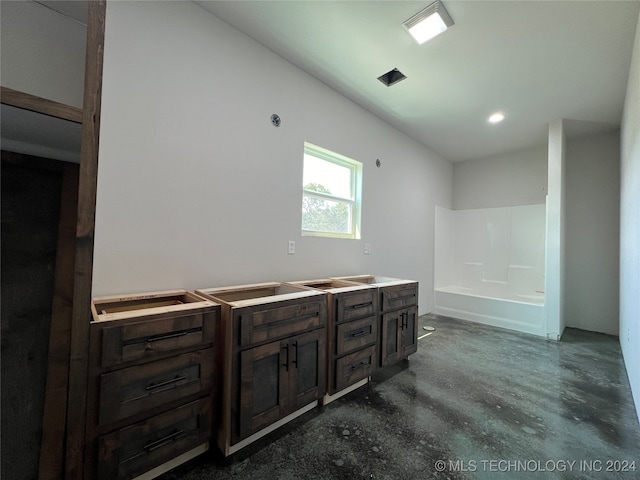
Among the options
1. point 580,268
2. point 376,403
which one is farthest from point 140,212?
point 580,268

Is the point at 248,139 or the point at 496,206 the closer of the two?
the point at 248,139

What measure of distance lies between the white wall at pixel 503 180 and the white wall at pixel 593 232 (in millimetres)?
374

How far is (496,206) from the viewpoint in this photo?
4.66 metres

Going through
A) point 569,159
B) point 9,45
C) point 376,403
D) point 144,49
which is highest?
point 569,159

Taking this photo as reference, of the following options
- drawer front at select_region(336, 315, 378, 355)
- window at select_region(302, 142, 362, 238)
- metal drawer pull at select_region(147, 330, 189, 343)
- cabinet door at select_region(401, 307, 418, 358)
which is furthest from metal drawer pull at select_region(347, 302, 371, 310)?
metal drawer pull at select_region(147, 330, 189, 343)

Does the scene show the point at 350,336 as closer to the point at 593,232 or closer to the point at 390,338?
the point at 390,338

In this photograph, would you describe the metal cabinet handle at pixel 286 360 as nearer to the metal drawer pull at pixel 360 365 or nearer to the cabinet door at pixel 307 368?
the cabinet door at pixel 307 368

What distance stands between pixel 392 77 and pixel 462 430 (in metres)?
3.00

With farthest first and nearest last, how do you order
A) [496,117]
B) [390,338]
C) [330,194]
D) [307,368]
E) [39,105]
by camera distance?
[496,117], [330,194], [390,338], [307,368], [39,105]

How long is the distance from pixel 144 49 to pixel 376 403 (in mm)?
2887

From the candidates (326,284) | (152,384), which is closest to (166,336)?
(152,384)

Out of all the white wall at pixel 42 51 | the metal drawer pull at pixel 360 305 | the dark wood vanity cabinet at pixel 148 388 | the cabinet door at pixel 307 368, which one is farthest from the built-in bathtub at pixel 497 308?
the white wall at pixel 42 51

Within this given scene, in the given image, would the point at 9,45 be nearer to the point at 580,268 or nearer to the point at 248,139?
the point at 248,139

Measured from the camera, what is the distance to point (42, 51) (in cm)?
121
